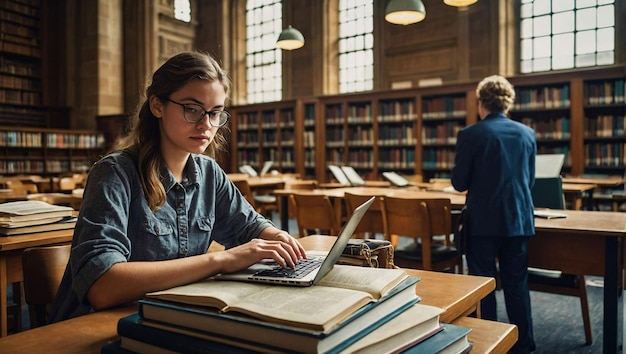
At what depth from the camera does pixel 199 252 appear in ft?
4.60

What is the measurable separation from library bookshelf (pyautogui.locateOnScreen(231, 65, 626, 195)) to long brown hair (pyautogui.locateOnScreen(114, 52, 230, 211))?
6.76 m

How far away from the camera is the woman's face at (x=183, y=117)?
128cm

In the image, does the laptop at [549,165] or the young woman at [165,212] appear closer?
the young woman at [165,212]

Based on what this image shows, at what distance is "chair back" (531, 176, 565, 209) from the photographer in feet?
10.8

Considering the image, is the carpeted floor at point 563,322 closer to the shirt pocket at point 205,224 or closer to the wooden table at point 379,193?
the wooden table at point 379,193

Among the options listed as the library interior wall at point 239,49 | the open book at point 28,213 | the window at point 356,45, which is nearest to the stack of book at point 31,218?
the open book at point 28,213

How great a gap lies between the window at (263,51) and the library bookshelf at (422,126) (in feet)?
6.02

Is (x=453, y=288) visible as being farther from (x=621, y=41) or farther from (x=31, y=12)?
(x=31, y=12)

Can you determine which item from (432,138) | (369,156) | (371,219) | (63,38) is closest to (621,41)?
(432,138)

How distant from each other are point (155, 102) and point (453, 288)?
0.89 m

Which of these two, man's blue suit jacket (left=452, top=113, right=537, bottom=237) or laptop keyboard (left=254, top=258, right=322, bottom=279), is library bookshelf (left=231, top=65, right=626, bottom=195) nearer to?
man's blue suit jacket (left=452, top=113, right=537, bottom=237)

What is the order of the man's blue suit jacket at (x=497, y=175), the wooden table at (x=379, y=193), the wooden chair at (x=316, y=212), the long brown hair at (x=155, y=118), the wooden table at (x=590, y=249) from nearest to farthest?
1. the long brown hair at (x=155, y=118)
2. the wooden table at (x=590, y=249)
3. the man's blue suit jacket at (x=497, y=175)
4. the wooden table at (x=379, y=193)
5. the wooden chair at (x=316, y=212)

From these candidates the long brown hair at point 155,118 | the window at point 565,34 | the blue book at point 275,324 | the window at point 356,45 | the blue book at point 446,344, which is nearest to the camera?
the blue book at point 275,324

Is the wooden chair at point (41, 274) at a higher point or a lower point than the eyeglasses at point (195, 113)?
lower
